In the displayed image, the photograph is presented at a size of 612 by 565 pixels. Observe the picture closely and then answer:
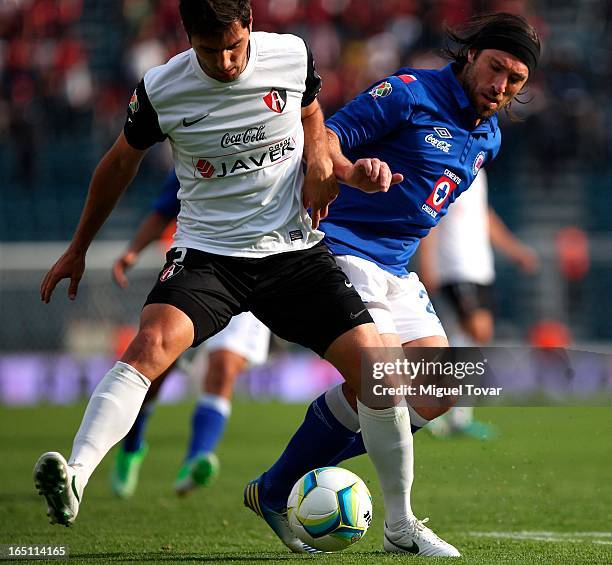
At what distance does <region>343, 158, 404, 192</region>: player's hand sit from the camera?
14.3ft

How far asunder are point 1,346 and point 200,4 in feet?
42.1

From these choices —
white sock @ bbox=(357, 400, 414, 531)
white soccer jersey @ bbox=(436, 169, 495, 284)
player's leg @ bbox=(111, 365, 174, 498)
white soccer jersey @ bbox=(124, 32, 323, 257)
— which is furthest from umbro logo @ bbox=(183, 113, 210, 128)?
white soccer jersey @ bbox=(436, 169, 495, 284)

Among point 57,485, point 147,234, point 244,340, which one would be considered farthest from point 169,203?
point 57,485

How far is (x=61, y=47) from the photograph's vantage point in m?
19.9

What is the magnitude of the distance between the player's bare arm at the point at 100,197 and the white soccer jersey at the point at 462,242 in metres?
5.69

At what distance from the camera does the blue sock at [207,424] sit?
6.90 metres

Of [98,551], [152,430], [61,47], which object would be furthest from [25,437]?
[61,47]

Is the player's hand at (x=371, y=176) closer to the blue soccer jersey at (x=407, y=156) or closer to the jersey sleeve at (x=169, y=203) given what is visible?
the blue soccer jersey at (x=407, y=156)

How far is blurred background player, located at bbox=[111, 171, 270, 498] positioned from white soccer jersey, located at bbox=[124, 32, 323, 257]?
7.77ft

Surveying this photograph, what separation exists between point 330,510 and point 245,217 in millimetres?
1167

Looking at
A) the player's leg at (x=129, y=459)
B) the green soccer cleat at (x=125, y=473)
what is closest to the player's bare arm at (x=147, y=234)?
the player's leg at (x=129, y=459)

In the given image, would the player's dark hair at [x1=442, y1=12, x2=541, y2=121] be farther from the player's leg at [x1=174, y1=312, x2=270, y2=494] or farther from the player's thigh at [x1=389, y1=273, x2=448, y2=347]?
the player's leg at [x1=174, y1=312, x2=270, y2=494]

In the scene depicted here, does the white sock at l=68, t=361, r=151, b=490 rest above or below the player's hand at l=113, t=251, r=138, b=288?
above

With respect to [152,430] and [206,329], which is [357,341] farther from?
[152,430]
